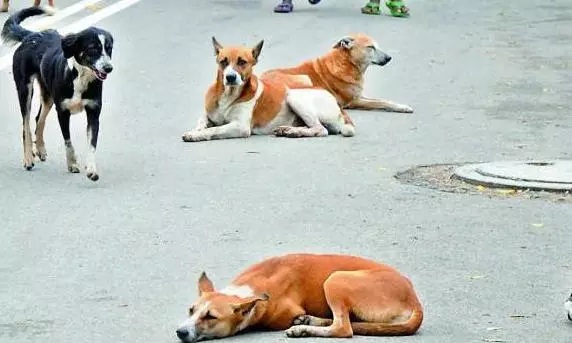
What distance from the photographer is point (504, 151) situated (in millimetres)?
12758

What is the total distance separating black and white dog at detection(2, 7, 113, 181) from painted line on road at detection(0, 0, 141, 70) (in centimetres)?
511

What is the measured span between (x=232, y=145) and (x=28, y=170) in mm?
1969

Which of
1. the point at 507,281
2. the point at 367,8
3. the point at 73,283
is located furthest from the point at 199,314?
the point at 367,8

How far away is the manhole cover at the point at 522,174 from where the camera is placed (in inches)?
432

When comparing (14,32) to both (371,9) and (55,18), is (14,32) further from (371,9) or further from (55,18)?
(371,9)

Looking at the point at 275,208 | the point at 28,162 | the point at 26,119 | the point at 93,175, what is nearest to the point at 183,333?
the point at 275,208

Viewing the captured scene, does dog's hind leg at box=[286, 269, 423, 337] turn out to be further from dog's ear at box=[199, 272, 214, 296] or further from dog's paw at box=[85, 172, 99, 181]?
dog's paw at box=[85, 172, 99, 181]

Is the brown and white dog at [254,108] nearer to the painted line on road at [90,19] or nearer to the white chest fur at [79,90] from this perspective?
the white chest fur at [79,90]

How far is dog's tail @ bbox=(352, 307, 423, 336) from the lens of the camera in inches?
279

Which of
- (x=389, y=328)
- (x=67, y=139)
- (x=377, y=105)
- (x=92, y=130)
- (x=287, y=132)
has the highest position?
(x=389, y=328)

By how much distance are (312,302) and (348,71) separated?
25.7 feet

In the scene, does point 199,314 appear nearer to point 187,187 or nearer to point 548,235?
point 548,235

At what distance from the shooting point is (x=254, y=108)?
1347cm

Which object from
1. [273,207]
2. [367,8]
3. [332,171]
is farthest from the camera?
[367,8]
